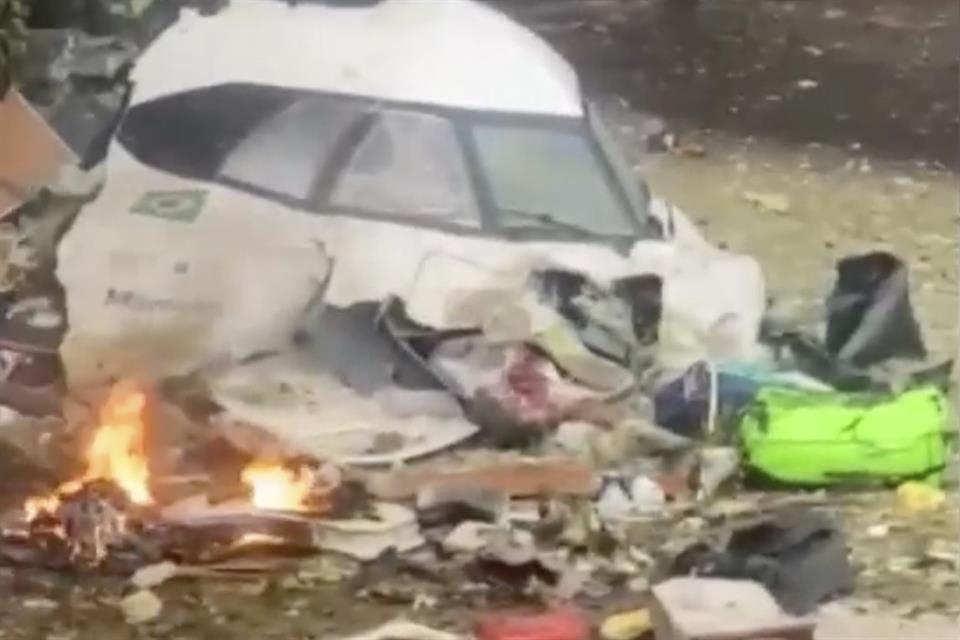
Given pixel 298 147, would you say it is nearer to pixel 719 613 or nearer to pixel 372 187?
pixel 372 187

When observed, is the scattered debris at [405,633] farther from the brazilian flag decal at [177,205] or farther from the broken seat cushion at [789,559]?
the brazilian flag decal at [177,205]

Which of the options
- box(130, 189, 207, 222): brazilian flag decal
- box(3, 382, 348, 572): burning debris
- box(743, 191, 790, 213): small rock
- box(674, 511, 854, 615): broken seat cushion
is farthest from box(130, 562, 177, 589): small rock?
box(743, 191, 790, 213): small rock

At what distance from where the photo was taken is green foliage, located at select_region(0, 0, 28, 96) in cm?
132

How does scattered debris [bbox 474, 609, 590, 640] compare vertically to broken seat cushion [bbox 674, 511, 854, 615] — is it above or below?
below

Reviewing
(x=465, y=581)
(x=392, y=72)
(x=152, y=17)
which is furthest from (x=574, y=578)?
(x=152, y=17)

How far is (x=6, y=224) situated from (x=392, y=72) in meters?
0.29

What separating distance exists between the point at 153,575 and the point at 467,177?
1.14 ft

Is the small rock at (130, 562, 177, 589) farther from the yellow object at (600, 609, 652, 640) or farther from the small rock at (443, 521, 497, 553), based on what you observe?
the yellow object at (600, 609, 652, 640)

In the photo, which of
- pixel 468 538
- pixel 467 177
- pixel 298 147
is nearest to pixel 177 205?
pixel 298 147

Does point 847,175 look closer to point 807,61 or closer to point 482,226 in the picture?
point 807,61

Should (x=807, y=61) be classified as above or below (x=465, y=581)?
above

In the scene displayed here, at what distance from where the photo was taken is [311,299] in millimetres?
1313

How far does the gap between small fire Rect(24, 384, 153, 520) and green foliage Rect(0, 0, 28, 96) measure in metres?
0.24

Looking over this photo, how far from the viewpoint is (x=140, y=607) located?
1.29m
